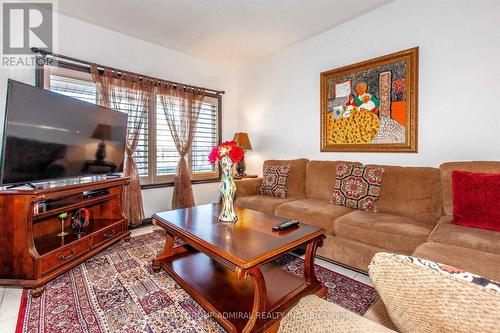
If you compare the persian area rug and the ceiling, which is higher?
the ceiling

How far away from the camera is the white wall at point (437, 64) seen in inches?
85.4

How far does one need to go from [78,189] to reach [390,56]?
11.5 feet

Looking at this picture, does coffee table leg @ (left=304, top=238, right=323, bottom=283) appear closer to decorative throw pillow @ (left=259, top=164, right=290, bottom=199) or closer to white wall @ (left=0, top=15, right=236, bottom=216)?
decorative throw pillow @ (left=259, top=164, right=290, bottom=199)

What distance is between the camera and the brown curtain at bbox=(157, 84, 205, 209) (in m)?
3.75

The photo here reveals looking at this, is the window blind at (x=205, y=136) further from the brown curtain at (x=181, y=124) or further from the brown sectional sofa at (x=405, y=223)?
the brown sectional sofa at (x=405, y=223)

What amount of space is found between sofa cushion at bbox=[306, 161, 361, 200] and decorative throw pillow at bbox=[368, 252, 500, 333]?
8.18 feet

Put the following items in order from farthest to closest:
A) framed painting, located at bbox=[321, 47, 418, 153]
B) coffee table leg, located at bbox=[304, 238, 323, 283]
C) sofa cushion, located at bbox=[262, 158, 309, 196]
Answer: sofa cushion, located at bbox=[262, 158, 309, 196] < framed painting, located at bbox=[321, 47, 418, 153] < coffee table leg, located at bbox=[304, 238, 323, 283]

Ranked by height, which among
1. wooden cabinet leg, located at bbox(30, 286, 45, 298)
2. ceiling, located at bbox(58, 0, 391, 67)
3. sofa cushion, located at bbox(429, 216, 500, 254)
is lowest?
wooden cabinet leg, located at bbox(30, 286, 45, 298)

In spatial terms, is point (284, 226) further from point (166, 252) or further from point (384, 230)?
point (166, 252)

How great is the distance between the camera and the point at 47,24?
2797 mm

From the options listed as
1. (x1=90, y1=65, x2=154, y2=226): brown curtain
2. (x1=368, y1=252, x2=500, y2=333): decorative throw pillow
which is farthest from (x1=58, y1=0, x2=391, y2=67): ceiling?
(x1=368, y1=252, x2=500, y2=333): decorative throw pillow

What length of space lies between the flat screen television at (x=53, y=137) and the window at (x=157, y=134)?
0.61 meters

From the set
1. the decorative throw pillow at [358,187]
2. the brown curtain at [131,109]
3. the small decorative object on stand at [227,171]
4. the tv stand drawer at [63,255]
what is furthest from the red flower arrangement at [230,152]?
the brown curtain at [131,109]

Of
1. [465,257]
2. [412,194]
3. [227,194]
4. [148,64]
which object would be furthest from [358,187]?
[148,64]
